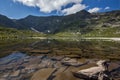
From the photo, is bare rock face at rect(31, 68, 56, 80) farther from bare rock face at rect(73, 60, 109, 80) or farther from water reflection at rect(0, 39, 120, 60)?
water reflection at rect(0, 39, 120, 60)

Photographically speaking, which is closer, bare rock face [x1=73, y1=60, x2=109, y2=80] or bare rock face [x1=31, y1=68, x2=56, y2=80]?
bare rock face [x1=73, y1=60, x2=109, y2=80]

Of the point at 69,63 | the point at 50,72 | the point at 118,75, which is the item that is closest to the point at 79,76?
the point at 50,72

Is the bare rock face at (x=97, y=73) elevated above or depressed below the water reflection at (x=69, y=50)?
above

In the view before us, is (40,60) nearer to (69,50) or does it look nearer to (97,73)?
(97,73)

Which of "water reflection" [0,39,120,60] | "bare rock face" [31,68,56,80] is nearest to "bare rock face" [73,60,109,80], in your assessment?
"bare rock face" [31,68,56,80]

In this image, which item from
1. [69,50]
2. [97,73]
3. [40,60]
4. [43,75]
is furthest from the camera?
[69,50]

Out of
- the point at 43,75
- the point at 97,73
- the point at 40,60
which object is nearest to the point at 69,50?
the point at 40,60

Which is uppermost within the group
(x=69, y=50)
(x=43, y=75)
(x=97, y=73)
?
(x=97, y=73)

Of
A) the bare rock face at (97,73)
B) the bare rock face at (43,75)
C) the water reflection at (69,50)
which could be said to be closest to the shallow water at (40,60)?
the water reflection at (69,50)

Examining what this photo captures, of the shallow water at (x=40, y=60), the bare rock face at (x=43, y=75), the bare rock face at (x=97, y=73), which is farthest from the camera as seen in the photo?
the shallow water at (x=40, y=60)

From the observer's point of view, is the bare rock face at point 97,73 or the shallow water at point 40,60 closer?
the bare rock face at point 97,73

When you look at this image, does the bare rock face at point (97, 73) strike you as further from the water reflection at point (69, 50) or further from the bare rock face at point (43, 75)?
the water reflection at point (69, 50)

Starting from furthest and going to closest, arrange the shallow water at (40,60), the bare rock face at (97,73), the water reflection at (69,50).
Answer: the water reflection at (69,50)
the shallow water at (40,60)
the bare rock face at (97,73)

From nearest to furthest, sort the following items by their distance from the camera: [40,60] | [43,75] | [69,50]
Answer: [43,75] → [40,60] → [69,50]
